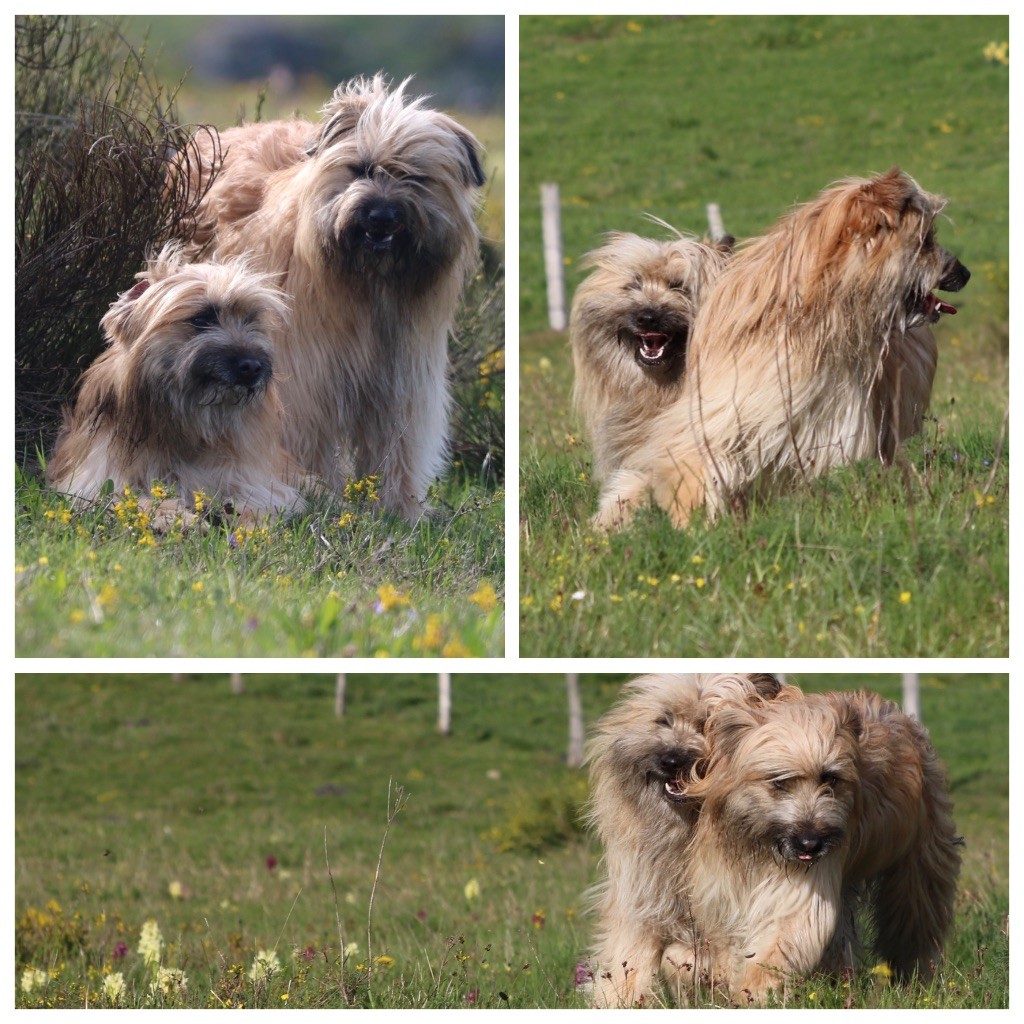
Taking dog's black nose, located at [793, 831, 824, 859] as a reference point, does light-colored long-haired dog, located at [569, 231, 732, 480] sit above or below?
above

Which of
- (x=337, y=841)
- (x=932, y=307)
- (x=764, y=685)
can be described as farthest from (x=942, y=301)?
(x=337, y=841)

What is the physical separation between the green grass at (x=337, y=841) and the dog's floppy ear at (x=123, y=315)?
2.47 m

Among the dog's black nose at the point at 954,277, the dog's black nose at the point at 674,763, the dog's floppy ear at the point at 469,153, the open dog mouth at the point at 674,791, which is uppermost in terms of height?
the dog's floppy ear at the point at 469,153

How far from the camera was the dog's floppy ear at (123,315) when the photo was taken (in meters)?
5.34

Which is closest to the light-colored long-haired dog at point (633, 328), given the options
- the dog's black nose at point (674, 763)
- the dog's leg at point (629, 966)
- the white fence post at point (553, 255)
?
the dog's black nose at point (674, 763)

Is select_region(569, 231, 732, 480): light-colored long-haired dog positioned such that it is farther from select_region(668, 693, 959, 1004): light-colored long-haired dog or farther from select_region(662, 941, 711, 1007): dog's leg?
select_region(662, 941, 711, 1007): dog's leg

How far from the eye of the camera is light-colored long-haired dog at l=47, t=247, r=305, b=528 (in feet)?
17.4

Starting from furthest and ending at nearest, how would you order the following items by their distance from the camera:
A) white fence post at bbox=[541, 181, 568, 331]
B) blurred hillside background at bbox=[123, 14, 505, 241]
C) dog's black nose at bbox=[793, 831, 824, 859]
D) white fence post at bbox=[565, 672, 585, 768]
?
white fence post at bbox=[565, 672, 585, 768] → white fence post at bbox=[541, 181, 568, 331] → blurred hillside background at bbox=[123, 14, 505, 241] → dog's black nose at bbox=[793, 831, 824, 859]

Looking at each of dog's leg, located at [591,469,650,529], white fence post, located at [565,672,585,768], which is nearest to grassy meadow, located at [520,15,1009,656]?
dog's leg, located at [591,469,650,529]

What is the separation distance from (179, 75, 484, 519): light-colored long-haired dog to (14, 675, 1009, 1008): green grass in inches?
70.8

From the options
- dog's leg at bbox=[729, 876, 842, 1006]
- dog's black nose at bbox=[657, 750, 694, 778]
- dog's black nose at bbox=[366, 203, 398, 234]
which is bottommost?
dog's leg at bbox=[729, 876, 842, 1006]

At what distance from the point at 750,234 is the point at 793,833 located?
801 centimetres

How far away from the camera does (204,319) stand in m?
5.30

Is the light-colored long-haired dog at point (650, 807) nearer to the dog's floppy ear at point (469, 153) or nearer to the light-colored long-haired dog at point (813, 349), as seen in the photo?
the light-colored long-haired dog at point (813, 349)
